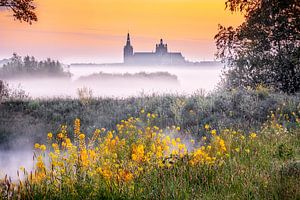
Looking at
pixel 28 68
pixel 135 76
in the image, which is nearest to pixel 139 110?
pixel 135 76

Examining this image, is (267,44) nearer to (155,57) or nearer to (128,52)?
(155,57)

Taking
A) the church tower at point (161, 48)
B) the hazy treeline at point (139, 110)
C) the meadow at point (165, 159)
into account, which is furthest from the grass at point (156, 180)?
the church tower at point (161, 48)

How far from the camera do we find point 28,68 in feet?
236

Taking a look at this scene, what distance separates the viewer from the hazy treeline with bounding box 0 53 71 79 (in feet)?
231

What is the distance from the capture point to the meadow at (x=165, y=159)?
4.94m

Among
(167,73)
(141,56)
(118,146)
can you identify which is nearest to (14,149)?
(118,146)

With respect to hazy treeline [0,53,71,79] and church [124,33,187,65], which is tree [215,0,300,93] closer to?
hazy treeline [0,53,71,79]

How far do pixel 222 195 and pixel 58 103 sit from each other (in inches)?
446

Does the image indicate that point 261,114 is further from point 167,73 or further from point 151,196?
point 167,73

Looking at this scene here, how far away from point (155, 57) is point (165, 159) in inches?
4351

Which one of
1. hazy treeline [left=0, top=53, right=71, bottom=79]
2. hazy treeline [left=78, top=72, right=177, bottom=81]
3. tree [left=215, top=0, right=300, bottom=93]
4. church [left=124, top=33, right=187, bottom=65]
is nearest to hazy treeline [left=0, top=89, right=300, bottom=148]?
tree [left=215, top=0, right=300, bottom=93]

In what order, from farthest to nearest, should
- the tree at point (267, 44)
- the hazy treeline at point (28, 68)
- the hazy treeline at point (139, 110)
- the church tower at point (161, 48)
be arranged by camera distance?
the church tower at point (161, 48)
the hazy treeline at point (28, 68)
the tree at point (267, 44)
the hazy treeline at point (139, 110)

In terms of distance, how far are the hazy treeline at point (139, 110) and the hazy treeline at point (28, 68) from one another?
56.9m

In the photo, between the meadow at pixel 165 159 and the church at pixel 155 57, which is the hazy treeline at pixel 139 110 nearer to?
the meadow at pixel 165 159
